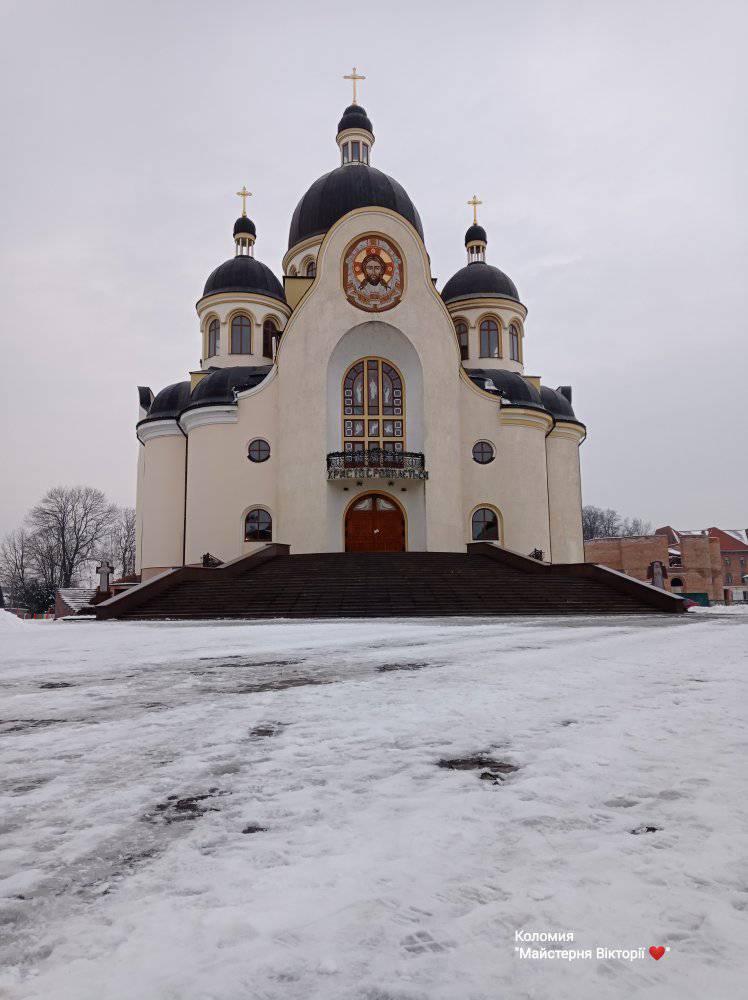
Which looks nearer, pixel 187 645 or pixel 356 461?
pixel 187 645

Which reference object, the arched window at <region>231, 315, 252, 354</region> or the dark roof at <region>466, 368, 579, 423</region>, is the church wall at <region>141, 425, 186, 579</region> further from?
A: the dark roof at <region>466, 368, 579, 423</region>

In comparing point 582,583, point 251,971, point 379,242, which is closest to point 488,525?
point 582,583

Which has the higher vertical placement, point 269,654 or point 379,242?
point 379,242

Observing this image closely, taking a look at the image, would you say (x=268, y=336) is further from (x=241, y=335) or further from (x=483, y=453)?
(x=483, y=453)

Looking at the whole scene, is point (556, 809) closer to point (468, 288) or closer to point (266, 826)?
point (266, 826)

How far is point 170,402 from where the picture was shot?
107ft

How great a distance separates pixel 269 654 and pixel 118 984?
227 inches

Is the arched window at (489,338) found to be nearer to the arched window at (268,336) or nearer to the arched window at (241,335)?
the arched window at (268,336)

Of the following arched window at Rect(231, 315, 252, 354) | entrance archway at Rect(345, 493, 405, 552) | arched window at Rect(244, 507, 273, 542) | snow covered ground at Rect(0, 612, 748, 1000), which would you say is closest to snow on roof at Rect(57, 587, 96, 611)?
A: arched window at Rect(244, 507, 273, 542)

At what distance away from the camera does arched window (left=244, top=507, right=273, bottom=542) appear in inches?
1083

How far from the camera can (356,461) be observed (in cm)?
2669

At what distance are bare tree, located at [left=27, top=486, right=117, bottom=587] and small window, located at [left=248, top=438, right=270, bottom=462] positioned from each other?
1211 inches

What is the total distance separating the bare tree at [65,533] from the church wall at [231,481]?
1152 inches

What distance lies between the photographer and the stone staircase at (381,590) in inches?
641
